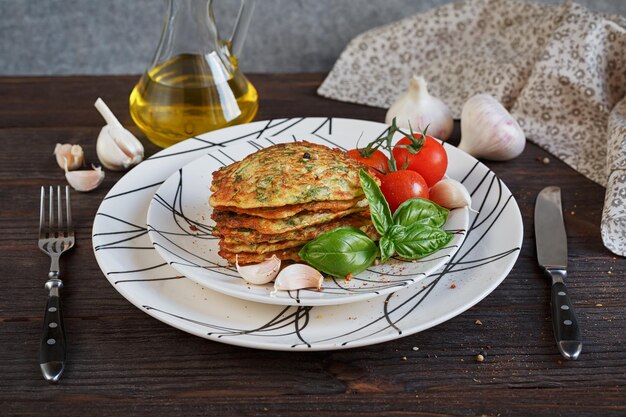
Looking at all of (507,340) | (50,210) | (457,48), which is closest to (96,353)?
(50,210)

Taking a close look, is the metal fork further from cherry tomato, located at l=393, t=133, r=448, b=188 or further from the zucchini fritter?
cherry tomato, located at l=393, t=133, r=448, b=188

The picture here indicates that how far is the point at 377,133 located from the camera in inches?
68.4

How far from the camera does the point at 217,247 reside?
138cm

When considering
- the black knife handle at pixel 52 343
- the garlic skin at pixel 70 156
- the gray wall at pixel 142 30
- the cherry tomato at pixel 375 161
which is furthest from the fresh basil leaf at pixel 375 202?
the gray wall at pixel 142 30

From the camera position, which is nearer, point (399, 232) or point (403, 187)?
point (399, 232)

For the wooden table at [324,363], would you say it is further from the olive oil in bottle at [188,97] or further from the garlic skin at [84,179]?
the olive oil in bottle at [188,97]

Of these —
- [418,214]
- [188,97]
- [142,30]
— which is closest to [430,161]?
[418,214]

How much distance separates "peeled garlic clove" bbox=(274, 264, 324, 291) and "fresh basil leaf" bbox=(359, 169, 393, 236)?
0.13 meters

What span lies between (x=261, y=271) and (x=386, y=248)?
21 centimetres

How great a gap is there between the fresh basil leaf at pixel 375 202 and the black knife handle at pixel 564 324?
0.32 m

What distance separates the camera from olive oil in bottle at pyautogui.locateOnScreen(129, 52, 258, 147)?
68.7 inches

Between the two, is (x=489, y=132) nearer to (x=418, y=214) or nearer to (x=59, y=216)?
(x=418, y=214)

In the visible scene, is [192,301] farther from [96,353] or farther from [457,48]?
[457,48]

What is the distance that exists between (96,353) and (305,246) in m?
0.38
